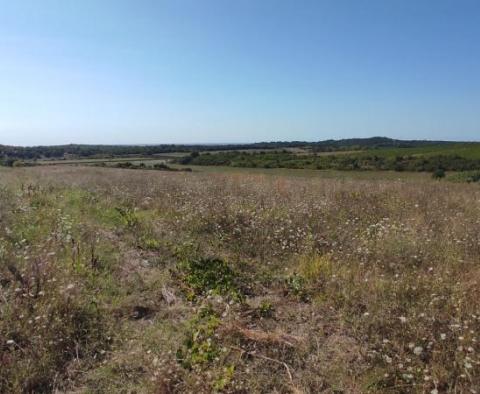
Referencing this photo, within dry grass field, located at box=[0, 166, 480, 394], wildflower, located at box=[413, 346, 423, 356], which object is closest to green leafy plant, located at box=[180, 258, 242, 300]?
dry grass field, located at box=[0, 166, 480, 394]

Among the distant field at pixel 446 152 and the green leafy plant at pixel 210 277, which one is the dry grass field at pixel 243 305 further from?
the distant field at pixel 446 152

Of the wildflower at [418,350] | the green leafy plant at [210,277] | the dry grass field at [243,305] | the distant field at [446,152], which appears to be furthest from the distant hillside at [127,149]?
the wildflower at [418,350]

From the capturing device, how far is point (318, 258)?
16.5ft

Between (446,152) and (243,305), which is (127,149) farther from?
(243,305)

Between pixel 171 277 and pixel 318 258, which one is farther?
pixel 318 258

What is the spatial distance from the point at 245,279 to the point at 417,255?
2416mm

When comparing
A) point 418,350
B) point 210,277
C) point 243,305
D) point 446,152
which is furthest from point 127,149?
point 418,350

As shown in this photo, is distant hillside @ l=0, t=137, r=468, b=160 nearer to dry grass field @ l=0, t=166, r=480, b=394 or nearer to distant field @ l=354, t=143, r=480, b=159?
distant field @ l=354, t=143, r=480, b=159

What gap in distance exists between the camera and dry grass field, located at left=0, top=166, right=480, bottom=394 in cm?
277

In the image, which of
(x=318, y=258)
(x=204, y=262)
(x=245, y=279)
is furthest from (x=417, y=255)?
(x=204, y=262)

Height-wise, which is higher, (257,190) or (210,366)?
(257,190)

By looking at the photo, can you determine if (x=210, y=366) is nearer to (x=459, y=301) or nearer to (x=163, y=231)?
(x=459, y=301)

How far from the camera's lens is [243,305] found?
3895 mm

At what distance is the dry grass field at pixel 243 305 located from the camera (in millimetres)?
2768
